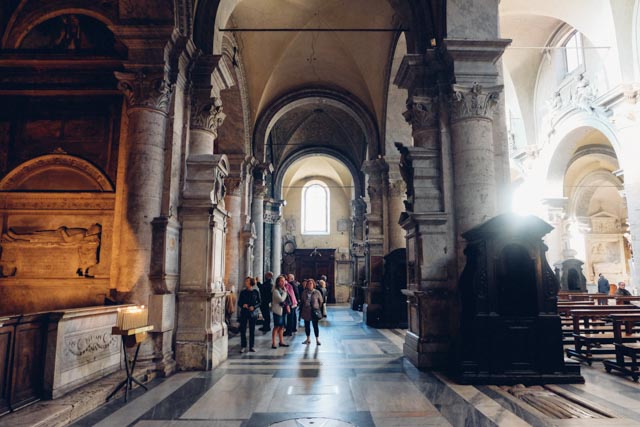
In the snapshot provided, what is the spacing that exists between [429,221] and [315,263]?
21.5m

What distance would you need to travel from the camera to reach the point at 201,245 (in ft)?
22.7

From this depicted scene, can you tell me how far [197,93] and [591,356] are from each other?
26.3 ft

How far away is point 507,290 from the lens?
6262 mm

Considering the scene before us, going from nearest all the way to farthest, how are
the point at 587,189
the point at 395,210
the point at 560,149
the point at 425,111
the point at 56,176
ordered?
1. the point at 425,111
2. the point at 56,176
3. the point at 395,210
4. the point at 560,149
5. the point at 587,189

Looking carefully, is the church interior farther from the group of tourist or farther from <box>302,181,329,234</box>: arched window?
<box>302,181,329,234</box>: arched window

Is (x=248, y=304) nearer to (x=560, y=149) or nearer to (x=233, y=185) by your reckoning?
(x=233, y=185)

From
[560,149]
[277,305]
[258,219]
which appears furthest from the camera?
[560,149]

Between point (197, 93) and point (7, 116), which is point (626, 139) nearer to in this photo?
point (197, 93)

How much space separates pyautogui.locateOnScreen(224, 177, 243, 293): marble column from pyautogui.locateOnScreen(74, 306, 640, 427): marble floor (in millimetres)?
5896

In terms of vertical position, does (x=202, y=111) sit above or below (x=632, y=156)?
below

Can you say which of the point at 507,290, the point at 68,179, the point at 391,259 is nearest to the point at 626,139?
the point at 391,259

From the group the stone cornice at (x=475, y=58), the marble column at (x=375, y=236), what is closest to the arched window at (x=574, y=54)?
the marble column at (x=375, y=236)

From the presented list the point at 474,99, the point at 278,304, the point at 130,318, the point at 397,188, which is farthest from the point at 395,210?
the point at 130,318

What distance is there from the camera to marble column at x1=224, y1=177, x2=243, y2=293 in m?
12.9
